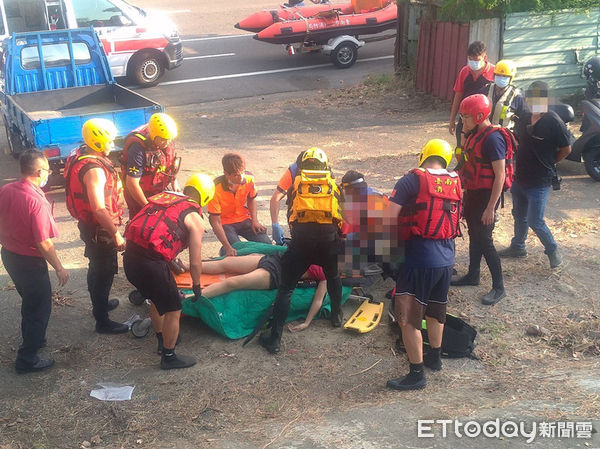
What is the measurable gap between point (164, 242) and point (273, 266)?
54.3 inches

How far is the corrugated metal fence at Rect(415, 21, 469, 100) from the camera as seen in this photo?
1283 centimetres

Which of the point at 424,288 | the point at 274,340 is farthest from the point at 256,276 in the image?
the point at 424,288

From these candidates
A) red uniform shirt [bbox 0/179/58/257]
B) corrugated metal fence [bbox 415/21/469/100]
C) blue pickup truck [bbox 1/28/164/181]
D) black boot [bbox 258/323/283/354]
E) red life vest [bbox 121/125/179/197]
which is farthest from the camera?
corrugated metal fence [bbox 415/21/469/100]

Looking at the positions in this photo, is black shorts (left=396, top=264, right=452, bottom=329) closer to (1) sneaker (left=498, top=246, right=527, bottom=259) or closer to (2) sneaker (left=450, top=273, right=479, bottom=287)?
(2) sneaker (left=450, top=273, right=479, bottom=287)

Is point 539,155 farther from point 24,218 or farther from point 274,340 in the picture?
point 24,218

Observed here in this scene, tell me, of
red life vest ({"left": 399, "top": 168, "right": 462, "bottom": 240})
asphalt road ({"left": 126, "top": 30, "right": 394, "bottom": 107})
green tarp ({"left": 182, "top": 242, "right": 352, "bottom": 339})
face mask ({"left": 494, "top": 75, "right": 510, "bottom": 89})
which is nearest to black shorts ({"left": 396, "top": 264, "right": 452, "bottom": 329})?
red life vest ({"left": 399, "top": 168, "right": 462, "bottom": 240})

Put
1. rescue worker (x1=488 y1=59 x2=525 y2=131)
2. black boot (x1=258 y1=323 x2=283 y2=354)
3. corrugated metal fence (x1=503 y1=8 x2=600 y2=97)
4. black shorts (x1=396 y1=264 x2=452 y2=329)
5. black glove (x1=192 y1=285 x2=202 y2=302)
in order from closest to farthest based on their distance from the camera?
black shorts (x1=396 y1=264 x2=452 y2=329) < black glove (x1=192 y1=285 x2=202 y2=302) < black boot (x1=258 y1=323 x2=283 y2=354) < rescue worker (x1=488 y1=59 x2=525 y2=131) < corrugated metal fence (x1=503 y1=8 x2=600 y2=97)

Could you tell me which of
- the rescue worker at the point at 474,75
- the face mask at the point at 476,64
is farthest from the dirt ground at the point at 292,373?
the face mask at the point at 476,64

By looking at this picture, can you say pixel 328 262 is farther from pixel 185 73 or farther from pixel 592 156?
pixel 185 73

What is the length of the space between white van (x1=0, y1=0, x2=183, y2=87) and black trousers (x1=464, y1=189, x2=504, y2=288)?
36.1 feet

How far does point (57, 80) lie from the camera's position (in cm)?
1118

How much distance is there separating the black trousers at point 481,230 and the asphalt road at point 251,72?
9.72 metres

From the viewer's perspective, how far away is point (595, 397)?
470cm

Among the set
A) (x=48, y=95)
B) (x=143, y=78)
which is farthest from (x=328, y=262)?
(x=143, y=78)
